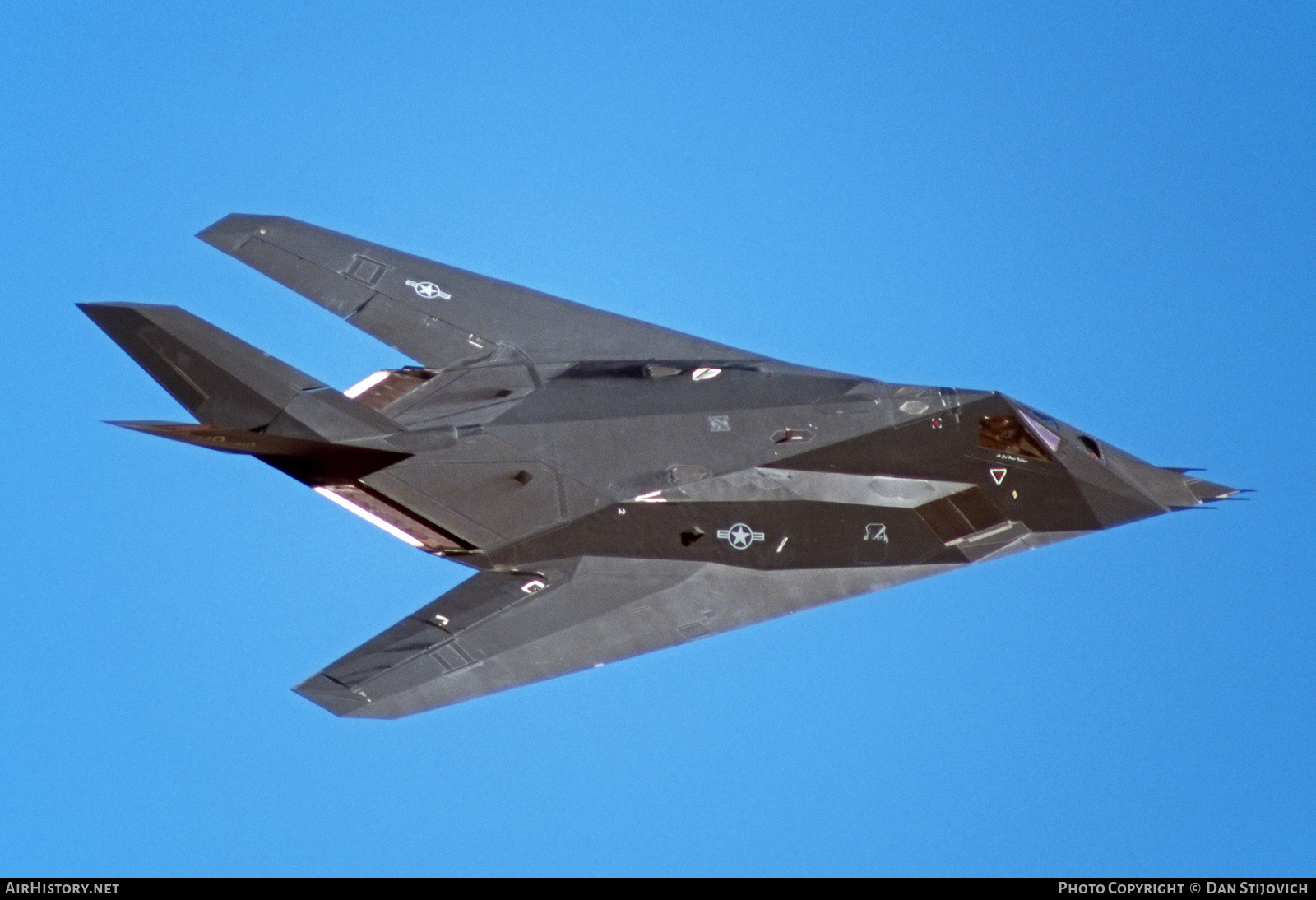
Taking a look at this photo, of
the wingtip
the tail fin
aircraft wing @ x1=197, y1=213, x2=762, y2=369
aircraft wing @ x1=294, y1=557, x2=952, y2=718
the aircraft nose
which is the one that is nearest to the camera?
aircraft wing @ x1=294, y1=557, x2=952, y2=718

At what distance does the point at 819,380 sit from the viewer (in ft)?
100

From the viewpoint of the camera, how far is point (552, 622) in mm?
28938

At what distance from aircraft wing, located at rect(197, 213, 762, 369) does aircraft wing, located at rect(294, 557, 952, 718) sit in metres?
3.22

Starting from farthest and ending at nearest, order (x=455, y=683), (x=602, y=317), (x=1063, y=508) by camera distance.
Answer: (x=602, y=317) < (x=1063, y=508) < (x=455, y=683)

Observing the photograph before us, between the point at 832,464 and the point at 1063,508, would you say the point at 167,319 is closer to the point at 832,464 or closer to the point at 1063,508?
the point at 832,464

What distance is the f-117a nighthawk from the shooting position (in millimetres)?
29016

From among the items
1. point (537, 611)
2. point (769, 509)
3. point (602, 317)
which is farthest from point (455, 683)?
point (602, 317)

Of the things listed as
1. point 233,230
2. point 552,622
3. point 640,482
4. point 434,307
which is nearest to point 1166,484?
point 640,482

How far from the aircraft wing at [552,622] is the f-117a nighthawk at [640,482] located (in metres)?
0.03

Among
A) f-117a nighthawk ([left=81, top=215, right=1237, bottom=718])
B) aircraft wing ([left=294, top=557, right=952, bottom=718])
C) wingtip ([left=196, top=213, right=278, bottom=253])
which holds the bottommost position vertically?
aircraft wing ([left=294, top=557, right=952, bottom=718])

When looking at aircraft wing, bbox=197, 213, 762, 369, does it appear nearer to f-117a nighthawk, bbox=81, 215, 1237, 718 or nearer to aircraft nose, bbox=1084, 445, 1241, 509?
f-117a nighthawk, bbox=81, 215, 1237, 718

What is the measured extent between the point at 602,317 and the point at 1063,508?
6507 mm

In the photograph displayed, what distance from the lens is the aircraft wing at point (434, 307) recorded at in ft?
105

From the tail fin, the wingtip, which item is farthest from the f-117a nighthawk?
the wingtip
